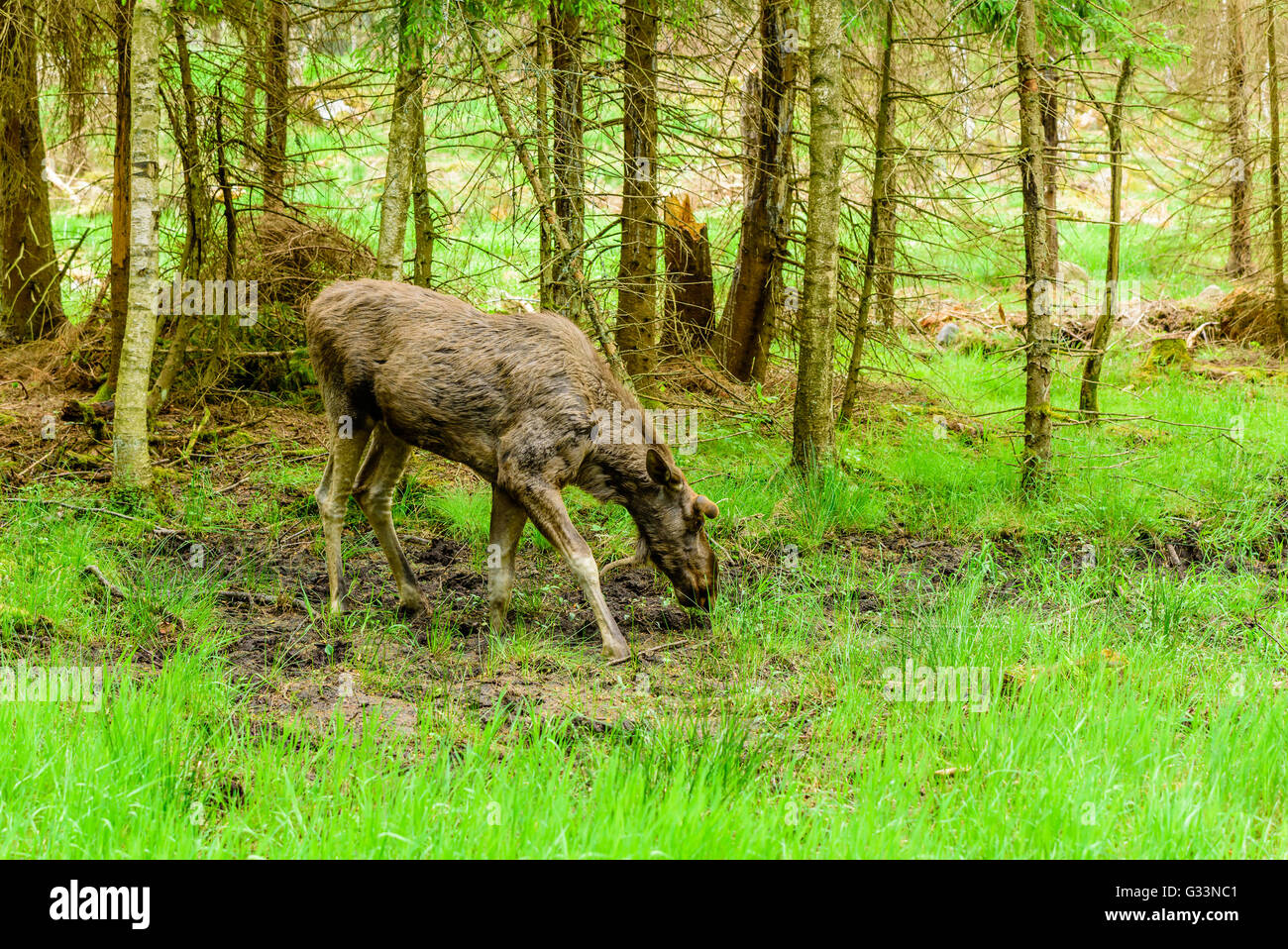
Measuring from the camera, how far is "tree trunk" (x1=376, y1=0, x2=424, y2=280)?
7.97 meters

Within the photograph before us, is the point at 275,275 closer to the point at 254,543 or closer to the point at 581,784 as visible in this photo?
the point at 254,543

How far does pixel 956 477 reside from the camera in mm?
8984

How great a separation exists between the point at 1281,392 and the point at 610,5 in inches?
349

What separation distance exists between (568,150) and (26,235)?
6105 mm

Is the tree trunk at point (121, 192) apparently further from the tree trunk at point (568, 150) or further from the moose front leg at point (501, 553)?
the moose front leg at point (501, 553)

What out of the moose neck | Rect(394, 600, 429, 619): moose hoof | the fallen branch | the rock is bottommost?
Rect(394, 600, 429, 619): moose hoof

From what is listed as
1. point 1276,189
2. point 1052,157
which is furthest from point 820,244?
point 1276,189

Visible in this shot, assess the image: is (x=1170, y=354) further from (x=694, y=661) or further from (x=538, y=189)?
(x=694, y=661)

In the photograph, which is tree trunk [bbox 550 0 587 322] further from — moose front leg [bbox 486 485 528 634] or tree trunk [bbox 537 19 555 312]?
moose front leg [bbox 486 485 528 634]

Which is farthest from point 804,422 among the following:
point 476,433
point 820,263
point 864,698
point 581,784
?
point 581,784

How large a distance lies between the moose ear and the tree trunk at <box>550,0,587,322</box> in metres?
1.56

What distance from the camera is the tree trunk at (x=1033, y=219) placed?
795cm

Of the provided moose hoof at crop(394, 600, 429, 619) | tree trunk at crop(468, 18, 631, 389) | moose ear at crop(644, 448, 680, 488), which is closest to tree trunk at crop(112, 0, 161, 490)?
tree trunk at crop(468, 18, 631, 389)

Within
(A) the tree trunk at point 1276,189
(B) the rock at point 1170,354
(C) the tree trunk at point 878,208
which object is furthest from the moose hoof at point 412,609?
(A) the tree trunk at point 1276,189
